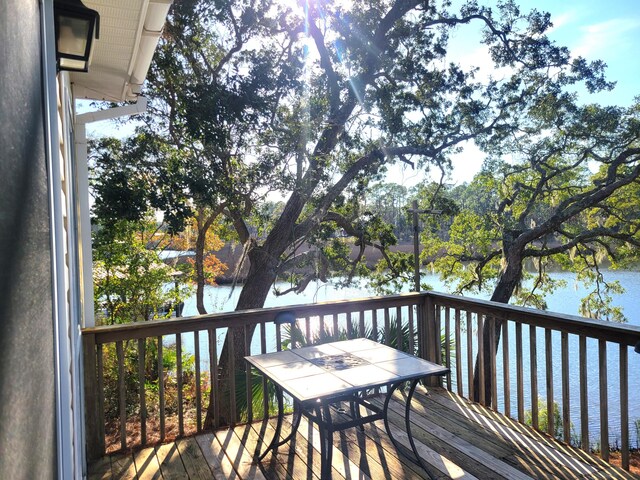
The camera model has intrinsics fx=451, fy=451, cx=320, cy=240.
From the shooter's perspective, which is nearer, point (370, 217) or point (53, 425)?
point (53, 425)

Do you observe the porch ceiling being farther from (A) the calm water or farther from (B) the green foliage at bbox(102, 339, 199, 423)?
(A) the calm water

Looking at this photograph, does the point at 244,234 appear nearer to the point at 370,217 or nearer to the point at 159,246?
the point at 159,246

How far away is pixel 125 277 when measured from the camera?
6.37 m

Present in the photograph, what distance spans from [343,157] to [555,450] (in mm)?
5849

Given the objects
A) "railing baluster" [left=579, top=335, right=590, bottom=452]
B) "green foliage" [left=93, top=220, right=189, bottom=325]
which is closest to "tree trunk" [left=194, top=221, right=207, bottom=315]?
"green foliage" [left=93, top=220, right=189, bottom=325]

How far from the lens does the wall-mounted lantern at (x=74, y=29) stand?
67.7 inches

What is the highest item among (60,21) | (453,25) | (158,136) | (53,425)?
(453,25)

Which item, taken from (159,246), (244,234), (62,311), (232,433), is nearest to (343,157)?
(244,234)

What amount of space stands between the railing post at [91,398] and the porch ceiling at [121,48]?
5.47ft

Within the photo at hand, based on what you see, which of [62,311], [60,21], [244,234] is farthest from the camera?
[244,234]

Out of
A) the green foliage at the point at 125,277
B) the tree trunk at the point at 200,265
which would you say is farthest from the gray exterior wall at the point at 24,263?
the tree trunk at the point at 200,265

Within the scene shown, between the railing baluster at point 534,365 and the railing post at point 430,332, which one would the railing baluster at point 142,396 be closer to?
the railing post at point 430,332

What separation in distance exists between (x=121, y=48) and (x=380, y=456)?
2.83 m

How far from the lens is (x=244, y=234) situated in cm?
848
